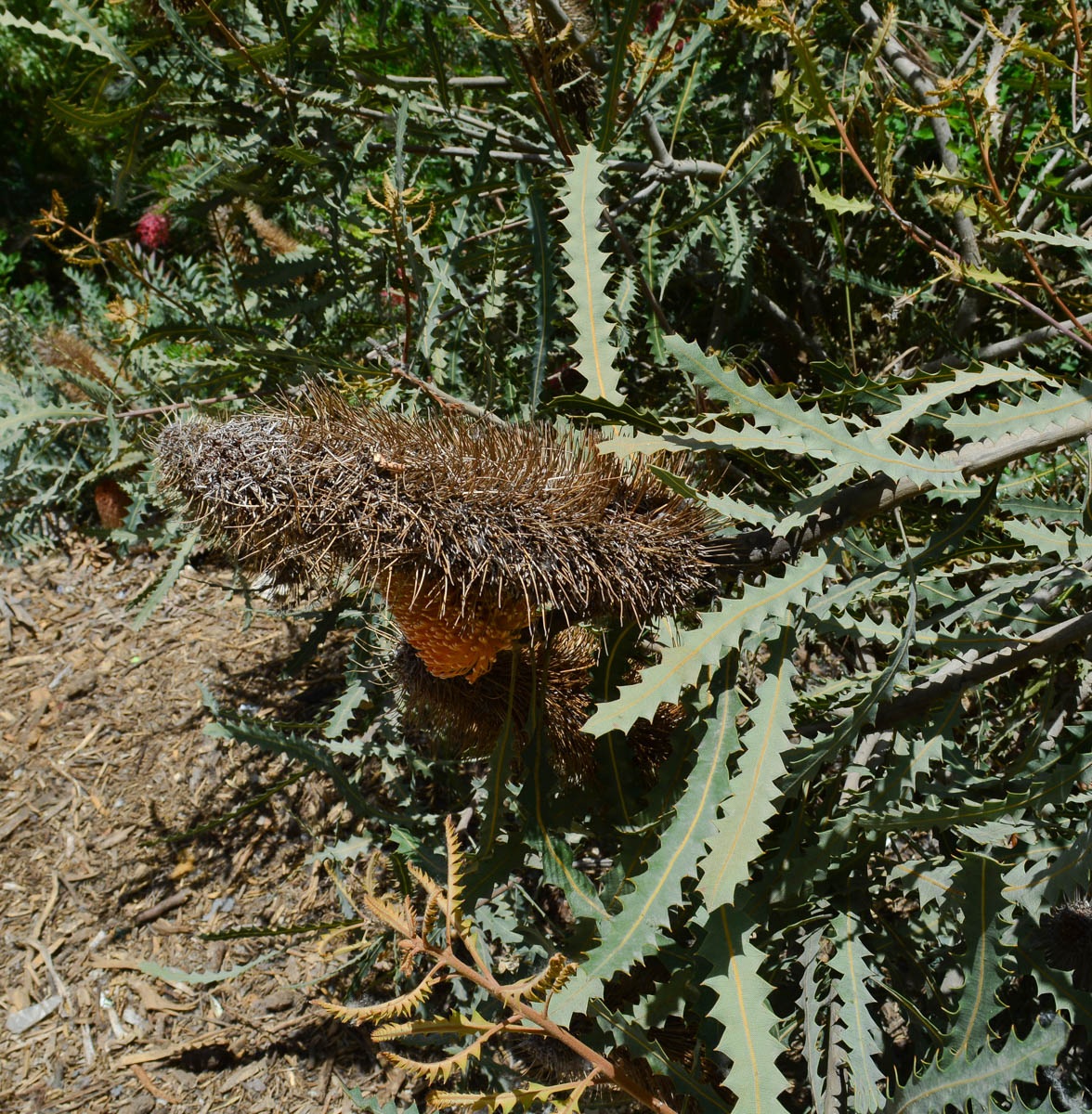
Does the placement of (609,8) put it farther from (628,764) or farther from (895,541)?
(628,764)

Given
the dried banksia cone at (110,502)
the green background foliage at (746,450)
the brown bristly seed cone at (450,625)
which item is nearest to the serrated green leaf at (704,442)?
the green background foliage at (746,450)

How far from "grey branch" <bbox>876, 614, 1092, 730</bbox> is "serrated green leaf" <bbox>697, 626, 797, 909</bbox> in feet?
1.46

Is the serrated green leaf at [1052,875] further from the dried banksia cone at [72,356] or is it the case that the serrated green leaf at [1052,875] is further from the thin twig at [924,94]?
the dried banksia cone at [72,356]

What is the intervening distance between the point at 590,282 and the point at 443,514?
380mm

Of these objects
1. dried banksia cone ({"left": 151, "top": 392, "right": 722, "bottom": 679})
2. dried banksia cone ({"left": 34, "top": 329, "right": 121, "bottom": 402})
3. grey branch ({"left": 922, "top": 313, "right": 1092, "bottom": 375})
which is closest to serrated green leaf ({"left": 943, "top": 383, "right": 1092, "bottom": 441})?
dried banksia cone ({"left": 151, "top": 392, "right": 722, "bottom": 679})

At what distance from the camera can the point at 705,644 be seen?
101cm

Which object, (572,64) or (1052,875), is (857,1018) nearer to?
(1052,875)

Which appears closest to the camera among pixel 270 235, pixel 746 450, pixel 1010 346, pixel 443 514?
pixel 443 514

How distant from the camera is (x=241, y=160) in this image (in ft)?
6.00

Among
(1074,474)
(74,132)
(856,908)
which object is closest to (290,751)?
(856,908)

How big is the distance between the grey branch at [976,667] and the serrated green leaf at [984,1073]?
1.52 feet

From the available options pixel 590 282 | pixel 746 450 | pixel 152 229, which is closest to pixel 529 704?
pixel 746 450

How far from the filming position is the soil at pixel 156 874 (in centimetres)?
230

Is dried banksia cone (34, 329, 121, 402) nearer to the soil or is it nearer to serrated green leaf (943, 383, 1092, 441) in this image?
the soil
